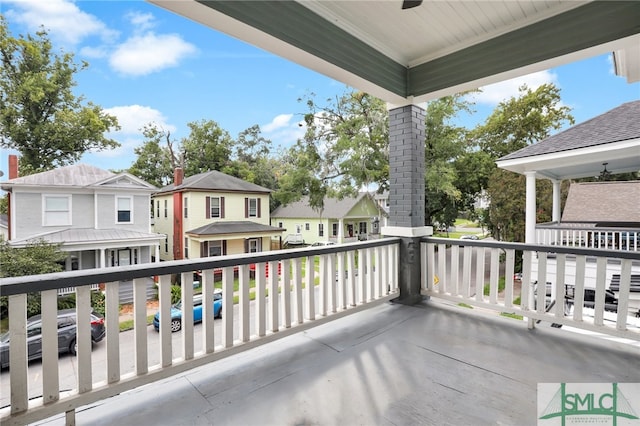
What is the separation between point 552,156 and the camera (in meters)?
4.84

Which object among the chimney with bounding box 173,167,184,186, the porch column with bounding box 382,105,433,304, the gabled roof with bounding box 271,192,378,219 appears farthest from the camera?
the gabled roof with bounding box 271,192,378,219

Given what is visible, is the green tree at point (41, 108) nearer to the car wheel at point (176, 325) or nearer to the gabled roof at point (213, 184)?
the gabled roof at point (213, 184)

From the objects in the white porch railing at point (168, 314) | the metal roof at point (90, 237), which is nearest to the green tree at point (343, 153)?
the white porch railing at point (168, 314)

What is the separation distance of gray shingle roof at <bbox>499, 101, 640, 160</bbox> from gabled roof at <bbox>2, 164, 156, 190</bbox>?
5846 mm

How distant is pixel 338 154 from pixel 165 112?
6.46m

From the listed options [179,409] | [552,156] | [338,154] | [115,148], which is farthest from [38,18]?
[338,154]

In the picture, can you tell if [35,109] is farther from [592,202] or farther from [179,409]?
[592,202]

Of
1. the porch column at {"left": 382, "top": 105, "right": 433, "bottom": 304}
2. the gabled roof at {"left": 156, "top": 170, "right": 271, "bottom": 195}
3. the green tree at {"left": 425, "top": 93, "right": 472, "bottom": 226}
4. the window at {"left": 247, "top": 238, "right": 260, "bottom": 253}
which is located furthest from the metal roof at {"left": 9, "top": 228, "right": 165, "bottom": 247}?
the green tree at {"left": 425, "top": 93, "right": 472, "bottom": 226}

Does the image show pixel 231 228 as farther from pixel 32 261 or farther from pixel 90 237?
pixel 32 261

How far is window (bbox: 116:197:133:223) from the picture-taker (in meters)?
2.31

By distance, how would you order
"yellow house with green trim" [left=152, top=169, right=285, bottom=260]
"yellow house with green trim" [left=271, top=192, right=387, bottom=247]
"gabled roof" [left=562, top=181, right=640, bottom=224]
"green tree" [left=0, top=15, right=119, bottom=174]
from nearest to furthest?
1. "green tree" [left=0, top=15, right=119, bottom=174]
2. "yellow house with green trim" [left=152, top=169, right=285, bottom=260]
3. "gabled roof" [left=562, top=181, right=640, bottom=224]
4. "yellow house with green trim" [left=271, top=192, right=387, bottom=247]

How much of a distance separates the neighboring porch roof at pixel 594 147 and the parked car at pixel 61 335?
608 centimetres

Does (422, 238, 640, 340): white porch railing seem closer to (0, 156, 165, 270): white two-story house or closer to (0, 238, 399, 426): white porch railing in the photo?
(0, 238, 399, 426): white porch railing

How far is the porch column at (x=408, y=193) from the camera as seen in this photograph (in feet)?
10.7
